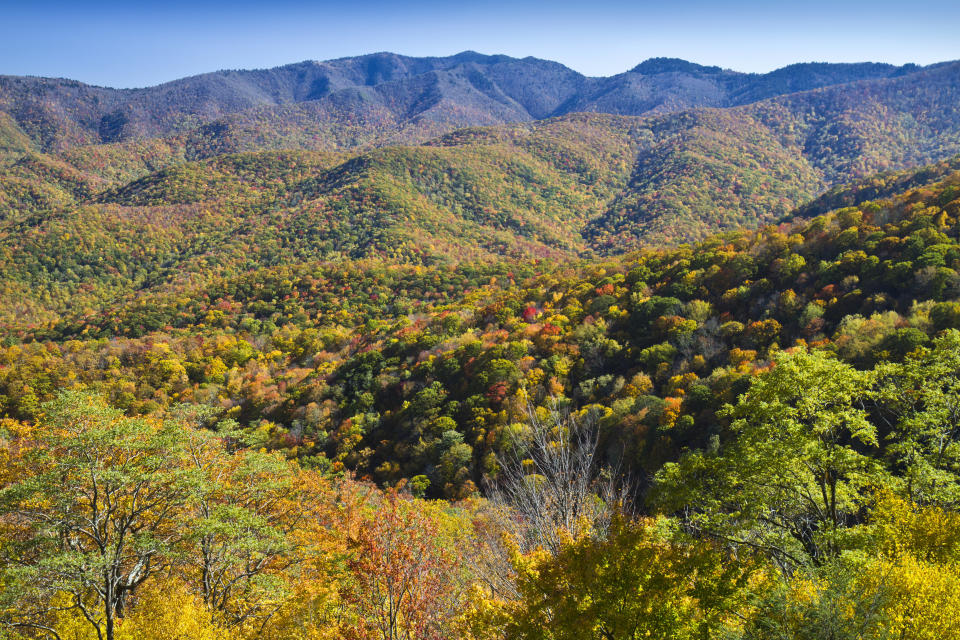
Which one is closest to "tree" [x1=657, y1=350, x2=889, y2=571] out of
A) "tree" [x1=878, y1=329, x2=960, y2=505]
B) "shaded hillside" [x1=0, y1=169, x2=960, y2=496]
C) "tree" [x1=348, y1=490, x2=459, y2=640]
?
"tree" [x1=878, y1=329, x2=960, y2=505]

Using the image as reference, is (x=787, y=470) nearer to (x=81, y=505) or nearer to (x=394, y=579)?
(x=394, y=579)

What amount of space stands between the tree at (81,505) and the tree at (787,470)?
15898mm

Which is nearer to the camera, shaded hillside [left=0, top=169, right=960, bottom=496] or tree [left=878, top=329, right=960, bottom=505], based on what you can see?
tree [left=878, top=329, right=960, bottom=505]

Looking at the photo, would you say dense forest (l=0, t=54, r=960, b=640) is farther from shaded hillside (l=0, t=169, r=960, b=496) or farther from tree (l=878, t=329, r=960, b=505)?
shaded hillside (l=0, t=169, r=960, b=496)

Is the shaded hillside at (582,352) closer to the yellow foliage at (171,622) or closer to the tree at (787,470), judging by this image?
the yellow foliage at (171,622)

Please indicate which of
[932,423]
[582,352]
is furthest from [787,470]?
[582,352]

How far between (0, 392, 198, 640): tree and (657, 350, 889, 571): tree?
1590cm

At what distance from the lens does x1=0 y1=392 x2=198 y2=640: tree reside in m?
13.2

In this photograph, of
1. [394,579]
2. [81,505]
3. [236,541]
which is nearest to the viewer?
[394,579]

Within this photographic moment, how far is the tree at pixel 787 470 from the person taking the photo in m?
11.9

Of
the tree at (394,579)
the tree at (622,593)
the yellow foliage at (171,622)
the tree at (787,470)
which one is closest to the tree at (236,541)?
the yellow foliage at (171,622)

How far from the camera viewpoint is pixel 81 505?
16.4 metres

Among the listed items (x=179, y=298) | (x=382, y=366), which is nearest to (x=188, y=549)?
(x=382, y=366)

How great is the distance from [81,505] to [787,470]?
22183mm
